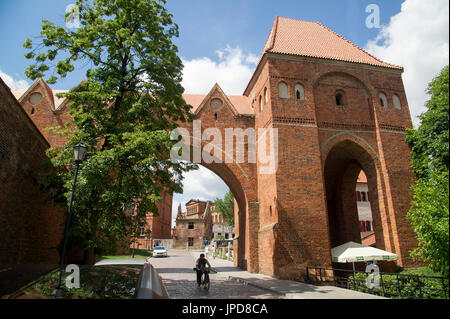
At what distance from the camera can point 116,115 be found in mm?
9922

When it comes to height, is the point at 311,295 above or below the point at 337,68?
below

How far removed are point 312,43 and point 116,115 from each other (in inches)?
523

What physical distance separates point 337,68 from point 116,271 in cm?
1655

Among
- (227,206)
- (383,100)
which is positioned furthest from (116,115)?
(227,206)

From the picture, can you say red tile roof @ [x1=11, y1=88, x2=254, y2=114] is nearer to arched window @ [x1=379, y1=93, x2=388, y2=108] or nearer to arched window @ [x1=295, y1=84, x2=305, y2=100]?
arched window @ [x1=295, y1=84, x2=305, y2=100]

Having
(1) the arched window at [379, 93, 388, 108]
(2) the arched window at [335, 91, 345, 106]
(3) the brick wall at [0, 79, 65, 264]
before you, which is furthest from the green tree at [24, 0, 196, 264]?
(1) the arched window at [379, 93, 388, 108]

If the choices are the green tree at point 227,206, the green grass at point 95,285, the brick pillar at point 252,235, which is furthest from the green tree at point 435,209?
the green tree at point 227,206

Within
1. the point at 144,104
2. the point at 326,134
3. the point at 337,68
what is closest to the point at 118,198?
the point at 144,104

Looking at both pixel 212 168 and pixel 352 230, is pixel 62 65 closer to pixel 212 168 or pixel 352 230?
pixel 212 168

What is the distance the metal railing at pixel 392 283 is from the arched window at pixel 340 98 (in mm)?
9285

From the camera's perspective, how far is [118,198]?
355 inches

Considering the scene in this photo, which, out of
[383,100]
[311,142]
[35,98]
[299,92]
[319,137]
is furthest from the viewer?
[383,100]

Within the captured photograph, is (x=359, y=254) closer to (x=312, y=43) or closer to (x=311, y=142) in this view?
(x=311, y=142)
